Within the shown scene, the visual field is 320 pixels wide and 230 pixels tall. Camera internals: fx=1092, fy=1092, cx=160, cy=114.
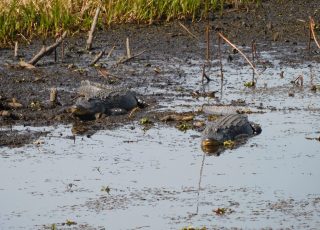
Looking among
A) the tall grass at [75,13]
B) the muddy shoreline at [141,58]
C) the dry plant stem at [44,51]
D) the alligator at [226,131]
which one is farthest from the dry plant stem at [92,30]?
the alligator at [226,131]

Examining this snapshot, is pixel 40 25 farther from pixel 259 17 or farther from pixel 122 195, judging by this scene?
pixel 122 195

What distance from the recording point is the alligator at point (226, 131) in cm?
1027

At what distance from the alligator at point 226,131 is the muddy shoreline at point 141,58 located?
1146 millimetres

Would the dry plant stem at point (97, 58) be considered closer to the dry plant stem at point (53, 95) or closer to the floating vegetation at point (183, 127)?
the dry plant stem at point (53, 95)

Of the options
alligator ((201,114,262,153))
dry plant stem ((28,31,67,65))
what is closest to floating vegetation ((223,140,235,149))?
alligator ((201,114,262,153))

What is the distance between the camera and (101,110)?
11.5 meters

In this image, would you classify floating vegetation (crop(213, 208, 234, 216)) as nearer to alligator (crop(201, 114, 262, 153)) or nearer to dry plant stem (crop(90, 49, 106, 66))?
alligator (crop(201, 114, 262, 153))

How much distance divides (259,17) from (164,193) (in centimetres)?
820

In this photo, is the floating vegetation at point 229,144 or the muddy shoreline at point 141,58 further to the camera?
the muddy shoreline at point 141,58

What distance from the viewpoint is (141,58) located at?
46.8 feet

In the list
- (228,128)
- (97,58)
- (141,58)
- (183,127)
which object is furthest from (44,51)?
(228,128)

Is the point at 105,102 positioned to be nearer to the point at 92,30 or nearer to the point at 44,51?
the point at 44,51

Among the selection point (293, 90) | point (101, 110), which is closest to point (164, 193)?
point (101, 110)

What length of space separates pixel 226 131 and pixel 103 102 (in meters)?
1.69
